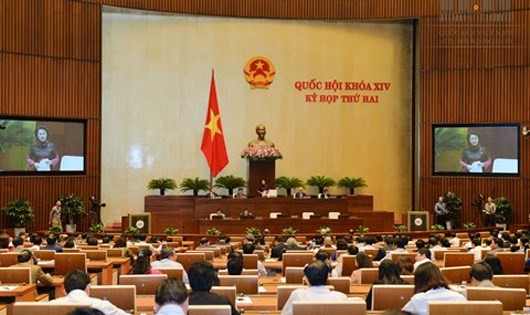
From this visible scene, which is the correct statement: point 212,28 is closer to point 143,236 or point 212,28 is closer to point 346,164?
point 346,164

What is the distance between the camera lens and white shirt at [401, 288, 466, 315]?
5223 mm

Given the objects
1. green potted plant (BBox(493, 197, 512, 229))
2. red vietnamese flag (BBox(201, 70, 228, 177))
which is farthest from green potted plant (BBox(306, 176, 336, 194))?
green potted plant (BBox(493, 197, 512, 229))

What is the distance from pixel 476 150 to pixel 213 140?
736cm

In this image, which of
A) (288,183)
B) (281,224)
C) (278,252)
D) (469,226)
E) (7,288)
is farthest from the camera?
(288,183)

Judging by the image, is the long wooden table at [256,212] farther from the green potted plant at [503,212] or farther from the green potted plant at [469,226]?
the green potted plant at [503,212]

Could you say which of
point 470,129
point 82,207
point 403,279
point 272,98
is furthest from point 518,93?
point 403,279

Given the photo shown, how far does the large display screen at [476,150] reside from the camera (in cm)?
2167

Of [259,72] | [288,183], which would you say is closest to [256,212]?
[288,183]

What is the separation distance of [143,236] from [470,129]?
10.4 metres

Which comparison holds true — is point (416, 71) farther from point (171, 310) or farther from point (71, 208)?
point (171, 310)

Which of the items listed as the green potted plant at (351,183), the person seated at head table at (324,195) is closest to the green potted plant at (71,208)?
the person seated at head table at (324,195)

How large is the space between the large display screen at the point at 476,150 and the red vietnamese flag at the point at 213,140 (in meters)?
6.16

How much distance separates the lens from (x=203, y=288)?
18.1ft

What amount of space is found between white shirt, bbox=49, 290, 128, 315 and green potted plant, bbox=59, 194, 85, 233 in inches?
582
